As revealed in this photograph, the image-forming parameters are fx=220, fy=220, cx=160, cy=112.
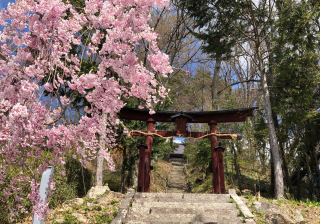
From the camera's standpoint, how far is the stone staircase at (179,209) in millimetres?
5411

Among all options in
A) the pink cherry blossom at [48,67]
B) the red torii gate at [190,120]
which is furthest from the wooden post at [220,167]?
the pink cherry blossom at [48,67]

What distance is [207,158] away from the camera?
11.3 meters

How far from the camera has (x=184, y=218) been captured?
5.50 metres

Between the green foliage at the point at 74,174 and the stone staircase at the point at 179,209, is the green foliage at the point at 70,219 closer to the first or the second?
the stone staircase at the point at 179,209

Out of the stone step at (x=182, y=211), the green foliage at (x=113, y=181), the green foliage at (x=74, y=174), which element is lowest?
the green foliage at (x=113, y=181)

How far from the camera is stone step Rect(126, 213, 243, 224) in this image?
539 centimetres

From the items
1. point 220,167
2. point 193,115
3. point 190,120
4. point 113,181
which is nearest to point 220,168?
point 220,167

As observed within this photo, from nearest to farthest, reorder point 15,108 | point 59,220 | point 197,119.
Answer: point 15,108 → point 59,220 → point 197,119

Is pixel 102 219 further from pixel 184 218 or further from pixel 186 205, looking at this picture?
pixel 186 205

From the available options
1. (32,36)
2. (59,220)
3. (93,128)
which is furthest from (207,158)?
(32,36)

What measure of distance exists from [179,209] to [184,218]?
0.41 m

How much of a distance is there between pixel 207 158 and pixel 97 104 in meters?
8.72

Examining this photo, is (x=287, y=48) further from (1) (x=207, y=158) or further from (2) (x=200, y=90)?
(2) (x=200, y=90)

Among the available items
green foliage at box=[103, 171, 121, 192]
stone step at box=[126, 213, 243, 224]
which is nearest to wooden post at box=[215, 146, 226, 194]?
stone step at box=[126, 213, 243, 224]
